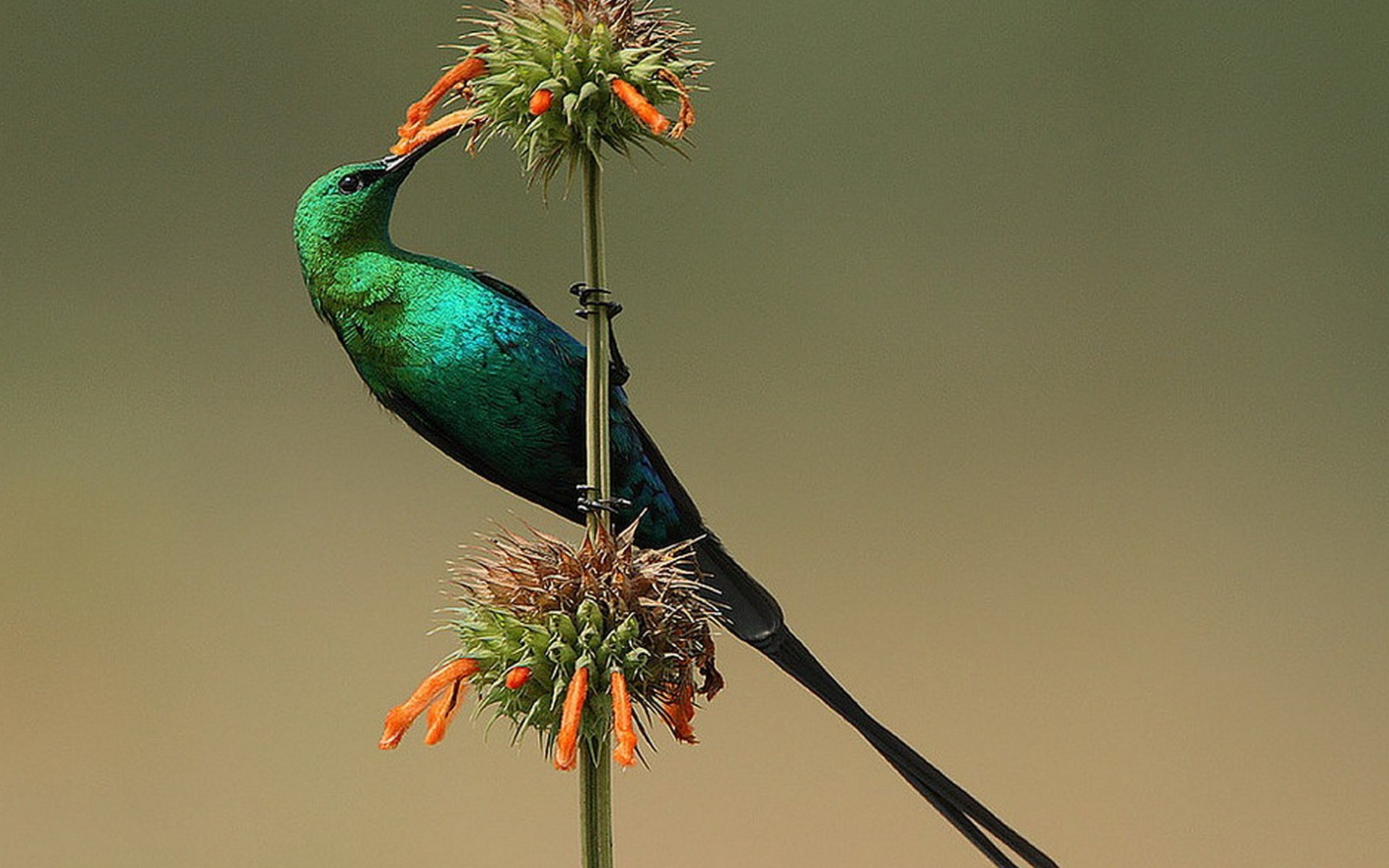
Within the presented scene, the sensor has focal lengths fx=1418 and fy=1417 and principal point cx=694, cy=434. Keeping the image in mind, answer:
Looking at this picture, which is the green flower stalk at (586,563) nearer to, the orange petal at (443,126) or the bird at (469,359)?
the orange petal at (443,126)

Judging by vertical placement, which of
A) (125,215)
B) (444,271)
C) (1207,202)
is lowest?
(444,271)

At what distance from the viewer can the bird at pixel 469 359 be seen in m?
0.77

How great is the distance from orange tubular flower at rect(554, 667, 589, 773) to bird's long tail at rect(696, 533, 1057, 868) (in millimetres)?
173

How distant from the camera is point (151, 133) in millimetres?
1705

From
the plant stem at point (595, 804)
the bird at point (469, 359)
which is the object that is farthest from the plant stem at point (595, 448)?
the bird at point (469, 359)

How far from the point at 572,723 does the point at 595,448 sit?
12cm

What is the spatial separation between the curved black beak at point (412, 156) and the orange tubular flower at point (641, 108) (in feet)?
0.34

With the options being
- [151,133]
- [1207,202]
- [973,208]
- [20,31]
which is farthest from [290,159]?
[1207,202]

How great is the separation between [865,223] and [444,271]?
1072mm

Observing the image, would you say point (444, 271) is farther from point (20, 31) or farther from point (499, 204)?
point (20, 31)

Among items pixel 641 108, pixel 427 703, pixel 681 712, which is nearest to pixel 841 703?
pixel 681 712

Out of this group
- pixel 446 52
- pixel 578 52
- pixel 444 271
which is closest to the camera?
pixel 578 52

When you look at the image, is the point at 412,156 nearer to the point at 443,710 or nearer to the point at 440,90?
the point at 440,90

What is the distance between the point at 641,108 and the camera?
23.5 inches
